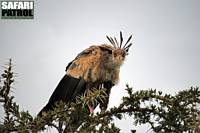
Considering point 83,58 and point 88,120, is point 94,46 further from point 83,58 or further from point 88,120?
point 88,120

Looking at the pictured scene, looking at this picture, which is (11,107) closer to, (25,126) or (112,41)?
(25,126)

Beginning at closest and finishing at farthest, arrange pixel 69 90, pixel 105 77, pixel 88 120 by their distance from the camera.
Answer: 1. pixel 88 120
2. pixel 69 90
3. pixel 105 77

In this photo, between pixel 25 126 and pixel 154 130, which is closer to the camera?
pixel 25 126

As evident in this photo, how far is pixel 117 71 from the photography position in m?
8.64

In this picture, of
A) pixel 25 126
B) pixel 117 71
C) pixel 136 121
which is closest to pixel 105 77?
pixel 117 71

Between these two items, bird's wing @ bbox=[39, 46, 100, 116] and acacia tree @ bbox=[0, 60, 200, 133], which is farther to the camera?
bird's wing @ bbox=[39, 46, 100, 116]

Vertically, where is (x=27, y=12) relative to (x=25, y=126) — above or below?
above

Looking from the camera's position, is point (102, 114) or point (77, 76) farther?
point (77, 76)

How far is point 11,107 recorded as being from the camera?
4.50 meters

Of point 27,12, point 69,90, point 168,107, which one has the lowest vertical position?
point 69,90

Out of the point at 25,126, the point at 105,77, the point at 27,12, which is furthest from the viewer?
the point at 27,12

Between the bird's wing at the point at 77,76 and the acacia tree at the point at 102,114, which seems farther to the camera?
the bird's wing at the point at 77,76

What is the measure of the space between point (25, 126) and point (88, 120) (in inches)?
34.2

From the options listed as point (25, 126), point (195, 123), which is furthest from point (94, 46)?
point (195, 123)
